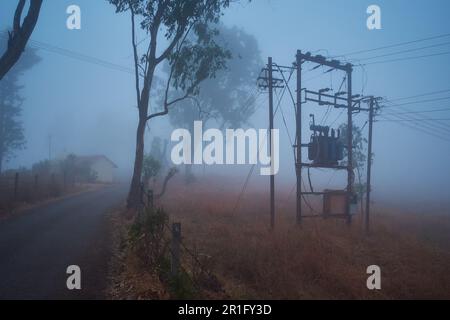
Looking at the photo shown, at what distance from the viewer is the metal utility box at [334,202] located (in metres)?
16.1

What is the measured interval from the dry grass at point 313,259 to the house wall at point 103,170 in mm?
39716

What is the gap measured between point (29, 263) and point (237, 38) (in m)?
44.9

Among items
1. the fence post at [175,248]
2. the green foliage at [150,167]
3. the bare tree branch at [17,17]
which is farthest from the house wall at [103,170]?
the fence post at [175,248]

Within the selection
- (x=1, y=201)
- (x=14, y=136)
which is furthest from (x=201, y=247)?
(x=14, y=136)

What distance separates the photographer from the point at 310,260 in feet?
29.6

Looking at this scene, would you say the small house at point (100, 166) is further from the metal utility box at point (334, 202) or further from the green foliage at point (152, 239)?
the green foliage at point (152, 239)

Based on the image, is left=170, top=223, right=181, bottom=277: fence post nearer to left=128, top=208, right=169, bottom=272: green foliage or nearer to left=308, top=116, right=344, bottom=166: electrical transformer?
left=128, top=208, right=169, bottom=272: green foliage

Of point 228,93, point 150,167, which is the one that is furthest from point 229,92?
point 150,167

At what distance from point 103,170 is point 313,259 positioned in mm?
49709

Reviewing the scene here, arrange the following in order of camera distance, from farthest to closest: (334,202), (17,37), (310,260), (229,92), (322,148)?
1. (229,92)
2. (334,202)
3. (322,148)
4. (17,37)
5. (310,260)

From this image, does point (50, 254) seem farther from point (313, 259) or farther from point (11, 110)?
point (11, 110)

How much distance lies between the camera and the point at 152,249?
25.2 ft
